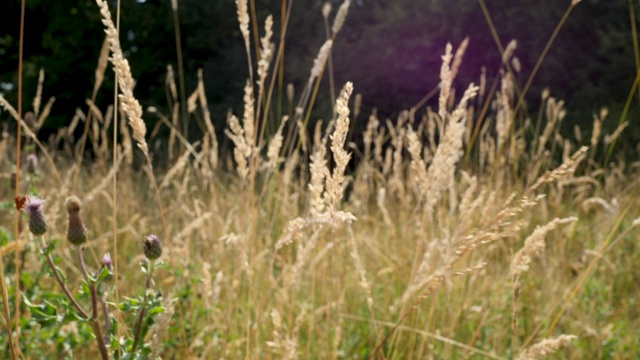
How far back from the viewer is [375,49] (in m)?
10.8

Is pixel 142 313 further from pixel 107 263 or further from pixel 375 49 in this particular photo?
pixel 375 49

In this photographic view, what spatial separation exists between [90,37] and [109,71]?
943mm

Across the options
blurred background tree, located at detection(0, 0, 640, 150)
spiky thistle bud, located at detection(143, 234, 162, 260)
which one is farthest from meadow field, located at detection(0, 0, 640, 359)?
blurred background tree, located at detection(0, 0, 640, 150)

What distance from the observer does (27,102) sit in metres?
13.2

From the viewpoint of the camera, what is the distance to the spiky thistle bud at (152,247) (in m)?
0.95

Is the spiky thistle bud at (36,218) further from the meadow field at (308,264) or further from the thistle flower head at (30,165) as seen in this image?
the thistle flower head at (30,165)

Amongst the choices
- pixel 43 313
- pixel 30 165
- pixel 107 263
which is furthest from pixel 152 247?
pixel 30 165

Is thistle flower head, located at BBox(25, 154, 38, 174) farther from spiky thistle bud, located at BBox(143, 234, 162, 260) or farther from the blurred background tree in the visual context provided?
the blurred background tree

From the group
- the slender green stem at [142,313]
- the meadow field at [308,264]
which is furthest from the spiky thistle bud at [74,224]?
the slender green stem at [142,313]

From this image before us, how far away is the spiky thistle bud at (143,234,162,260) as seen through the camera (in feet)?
3.11

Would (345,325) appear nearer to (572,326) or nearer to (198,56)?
(572,326)

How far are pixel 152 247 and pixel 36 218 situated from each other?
0.17 meters

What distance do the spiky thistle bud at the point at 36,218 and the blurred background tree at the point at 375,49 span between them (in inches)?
355

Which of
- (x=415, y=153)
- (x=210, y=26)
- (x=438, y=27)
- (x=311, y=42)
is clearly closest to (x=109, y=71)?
(x=210, y=26)
